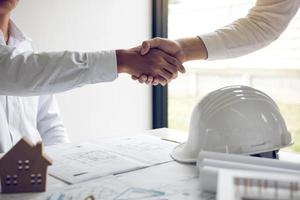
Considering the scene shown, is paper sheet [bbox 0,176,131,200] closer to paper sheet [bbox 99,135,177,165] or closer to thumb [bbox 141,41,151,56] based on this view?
paper sheet [bbox 99,135,177,165]

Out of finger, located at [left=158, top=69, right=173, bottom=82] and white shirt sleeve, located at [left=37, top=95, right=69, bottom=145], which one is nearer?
finger, located at [left=158, top=69, right=173, bottom=82]

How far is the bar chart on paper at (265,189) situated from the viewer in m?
0.56

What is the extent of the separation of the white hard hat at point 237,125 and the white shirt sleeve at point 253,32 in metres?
0.34

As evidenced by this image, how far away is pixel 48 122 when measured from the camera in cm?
159

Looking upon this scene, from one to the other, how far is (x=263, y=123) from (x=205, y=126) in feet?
0.46

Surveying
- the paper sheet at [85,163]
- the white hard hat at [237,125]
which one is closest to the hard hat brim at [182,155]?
the white hard hat at [237,125]

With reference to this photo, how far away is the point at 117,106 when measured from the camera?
221cm

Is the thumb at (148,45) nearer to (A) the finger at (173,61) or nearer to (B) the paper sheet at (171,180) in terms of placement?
(A) the finger at (173,61)

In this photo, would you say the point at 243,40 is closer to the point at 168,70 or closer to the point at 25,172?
the point at 168,70

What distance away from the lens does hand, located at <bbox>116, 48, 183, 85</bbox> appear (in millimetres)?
1302

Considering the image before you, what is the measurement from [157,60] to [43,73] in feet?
1.37

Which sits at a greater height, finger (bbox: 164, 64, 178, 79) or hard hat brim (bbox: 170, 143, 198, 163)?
finger (bbox: 164, 64, 178, 79)

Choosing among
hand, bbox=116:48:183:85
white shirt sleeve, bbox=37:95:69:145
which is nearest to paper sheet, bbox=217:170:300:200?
hand, bbox=116:48:183:85

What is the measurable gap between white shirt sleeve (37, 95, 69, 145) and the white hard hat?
70cm
